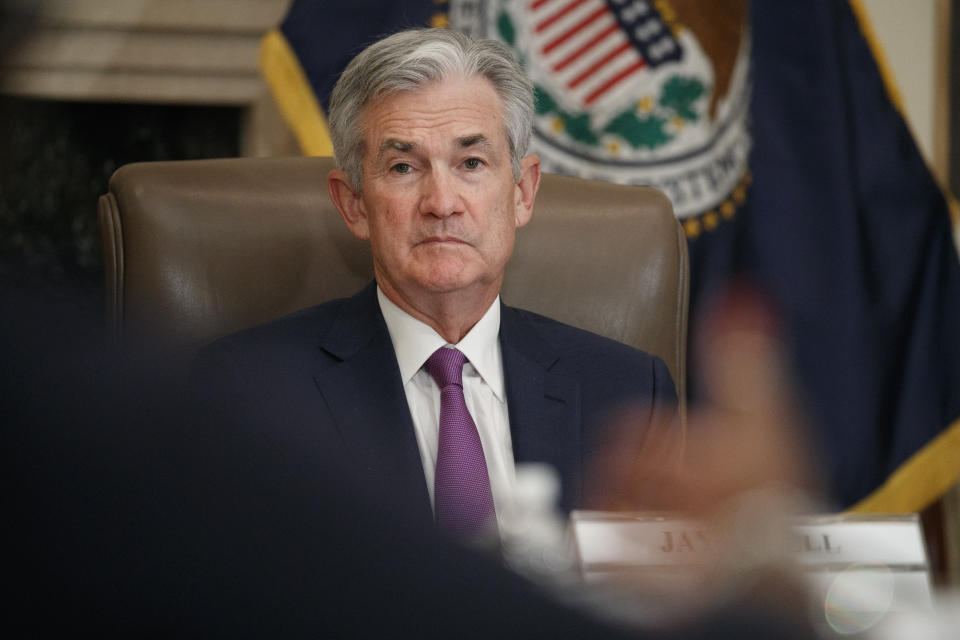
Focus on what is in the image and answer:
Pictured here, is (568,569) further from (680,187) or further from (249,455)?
(680,187)

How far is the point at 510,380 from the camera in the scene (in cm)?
143

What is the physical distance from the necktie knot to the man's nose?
182 mm

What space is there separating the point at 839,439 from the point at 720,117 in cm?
79

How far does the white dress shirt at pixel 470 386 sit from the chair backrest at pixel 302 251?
0.53 ft

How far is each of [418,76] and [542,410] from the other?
47 centimetres

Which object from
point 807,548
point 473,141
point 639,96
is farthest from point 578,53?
point 807,548

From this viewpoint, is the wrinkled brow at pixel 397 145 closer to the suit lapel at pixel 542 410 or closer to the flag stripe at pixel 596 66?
the suit lapel at pixel 542 410

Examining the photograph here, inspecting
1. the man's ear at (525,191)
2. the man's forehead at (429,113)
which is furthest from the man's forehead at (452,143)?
the man's ear at (525,191)

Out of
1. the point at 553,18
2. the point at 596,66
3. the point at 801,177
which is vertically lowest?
the point at 801,177

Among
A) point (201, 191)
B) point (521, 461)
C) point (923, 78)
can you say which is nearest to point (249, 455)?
point (521, 461)

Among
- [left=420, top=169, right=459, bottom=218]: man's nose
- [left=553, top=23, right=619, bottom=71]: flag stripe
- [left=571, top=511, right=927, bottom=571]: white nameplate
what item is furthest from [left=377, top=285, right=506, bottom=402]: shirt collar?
[left=553, top=23, right=619, bottom=71]: flag stripe

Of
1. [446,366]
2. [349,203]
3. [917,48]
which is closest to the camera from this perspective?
[446,366]

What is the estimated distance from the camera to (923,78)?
2758mm

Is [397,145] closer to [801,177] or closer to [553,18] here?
[553,18]
